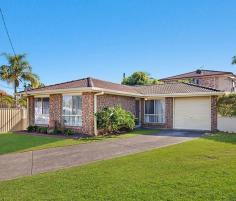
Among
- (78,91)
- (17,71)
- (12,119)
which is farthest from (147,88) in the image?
(17,71)

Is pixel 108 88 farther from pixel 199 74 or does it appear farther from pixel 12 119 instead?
pixel 199 74

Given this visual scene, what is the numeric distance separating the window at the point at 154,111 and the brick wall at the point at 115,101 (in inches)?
56.4

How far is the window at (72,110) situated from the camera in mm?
18234

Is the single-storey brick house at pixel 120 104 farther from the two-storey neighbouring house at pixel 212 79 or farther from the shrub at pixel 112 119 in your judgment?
the two-storey neighbouring house at pixel 212 79

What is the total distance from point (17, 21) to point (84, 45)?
639 centimetres

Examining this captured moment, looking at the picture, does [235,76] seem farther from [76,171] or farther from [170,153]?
[76,171]

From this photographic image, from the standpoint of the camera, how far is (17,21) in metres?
17.5

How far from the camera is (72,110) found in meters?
18.6

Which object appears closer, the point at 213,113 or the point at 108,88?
the point at 108,88

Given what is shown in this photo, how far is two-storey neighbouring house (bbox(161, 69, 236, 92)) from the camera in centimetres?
3606

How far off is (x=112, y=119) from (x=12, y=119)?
9116 mm

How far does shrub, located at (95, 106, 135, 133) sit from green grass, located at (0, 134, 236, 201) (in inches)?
315

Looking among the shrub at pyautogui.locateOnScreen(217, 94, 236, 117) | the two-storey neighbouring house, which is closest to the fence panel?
the shrub at pyautogui.locateOnScreen(217, 94, 236, 117)

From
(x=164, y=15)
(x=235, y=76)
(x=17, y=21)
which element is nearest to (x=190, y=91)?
(x=164, y=15)
